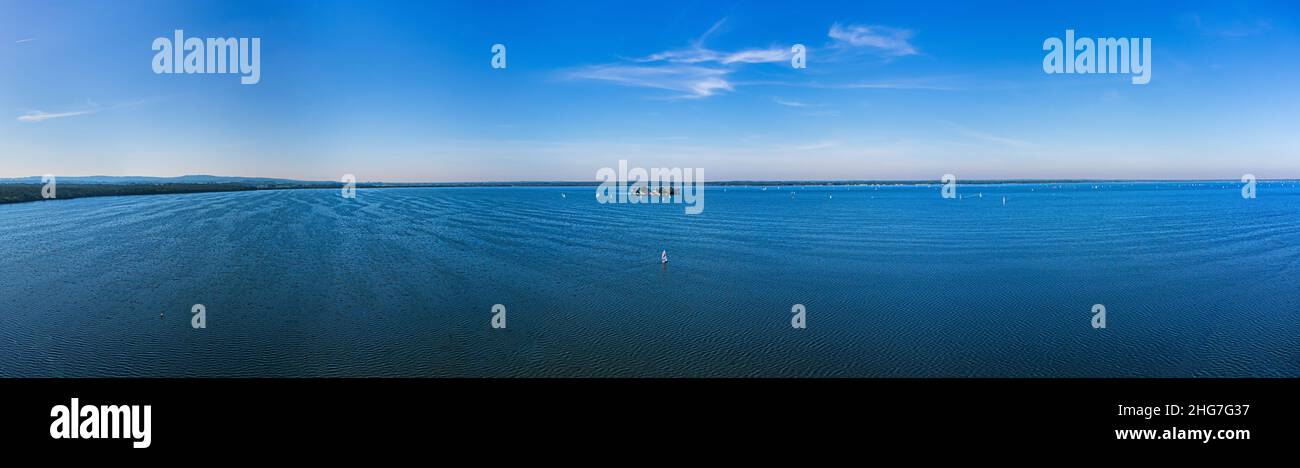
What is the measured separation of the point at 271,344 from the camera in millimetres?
13727

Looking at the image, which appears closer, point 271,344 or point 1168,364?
point 1168,364

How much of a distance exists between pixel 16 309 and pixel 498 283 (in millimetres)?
12312

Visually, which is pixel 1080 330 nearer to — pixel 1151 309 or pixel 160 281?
pixel 1151 309

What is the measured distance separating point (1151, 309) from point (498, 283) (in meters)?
18.4

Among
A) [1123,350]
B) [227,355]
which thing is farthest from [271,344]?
[1123,350]

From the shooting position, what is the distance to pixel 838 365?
12141 mm

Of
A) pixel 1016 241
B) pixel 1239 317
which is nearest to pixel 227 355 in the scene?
pixel 1239 317

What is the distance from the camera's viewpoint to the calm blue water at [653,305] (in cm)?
1243

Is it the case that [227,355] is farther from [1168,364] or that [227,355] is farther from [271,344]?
[1168,364]

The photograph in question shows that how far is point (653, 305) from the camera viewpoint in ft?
56.7

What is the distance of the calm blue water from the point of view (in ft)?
40.8
